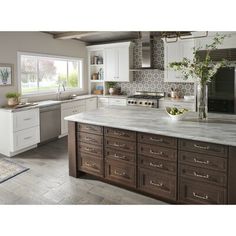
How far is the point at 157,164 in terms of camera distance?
8.77 ft

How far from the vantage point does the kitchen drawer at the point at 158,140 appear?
8.27 feet

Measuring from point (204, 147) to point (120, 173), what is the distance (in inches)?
43.9

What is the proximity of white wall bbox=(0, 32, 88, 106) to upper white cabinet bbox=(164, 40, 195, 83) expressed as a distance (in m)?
2.51

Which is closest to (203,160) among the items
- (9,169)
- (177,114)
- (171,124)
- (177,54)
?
(171,124)

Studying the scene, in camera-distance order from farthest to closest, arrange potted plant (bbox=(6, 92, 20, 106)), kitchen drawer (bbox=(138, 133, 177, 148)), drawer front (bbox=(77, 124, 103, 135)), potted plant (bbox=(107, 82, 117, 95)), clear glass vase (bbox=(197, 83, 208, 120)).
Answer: potted plant (bbox=(107, 82, 117, 95)) → potted plant (bbox=(6, 92, 20, 106)) → drawer front (bbox=(77, 124, 103, 135)) → clear glass vase (bbox=(197, 83, 208, 120)) → kitchen drawer (bbox=(138, 133, 177, 148))

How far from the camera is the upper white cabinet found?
536cm

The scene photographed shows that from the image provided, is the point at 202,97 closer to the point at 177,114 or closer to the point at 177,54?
the point at 177,114

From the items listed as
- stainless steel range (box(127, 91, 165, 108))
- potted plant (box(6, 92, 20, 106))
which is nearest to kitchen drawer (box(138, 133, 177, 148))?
potted plant (box(6, 92, 20, 106))

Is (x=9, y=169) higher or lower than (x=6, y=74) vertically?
lower

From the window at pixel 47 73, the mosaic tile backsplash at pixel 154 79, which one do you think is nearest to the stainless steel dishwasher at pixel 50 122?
the window at pixel 47 73

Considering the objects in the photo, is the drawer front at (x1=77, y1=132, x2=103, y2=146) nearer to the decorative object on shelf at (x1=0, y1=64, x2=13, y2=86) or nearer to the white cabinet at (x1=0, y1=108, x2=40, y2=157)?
the white cabinet at (x1=0, y1=108, x2=40, y2=157)

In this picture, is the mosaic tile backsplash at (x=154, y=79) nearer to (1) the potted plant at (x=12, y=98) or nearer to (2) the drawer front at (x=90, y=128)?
(1) the potted plant at (x=12, y=98)

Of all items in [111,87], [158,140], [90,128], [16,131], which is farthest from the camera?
[111,87]
